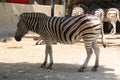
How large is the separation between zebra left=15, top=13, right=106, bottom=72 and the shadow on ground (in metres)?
0.30

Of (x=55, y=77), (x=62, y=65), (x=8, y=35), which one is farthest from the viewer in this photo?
(x=8, y=35)

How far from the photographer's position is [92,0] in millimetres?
20078

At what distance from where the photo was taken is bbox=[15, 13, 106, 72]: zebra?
394 inches

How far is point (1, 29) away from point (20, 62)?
6274 millimetres

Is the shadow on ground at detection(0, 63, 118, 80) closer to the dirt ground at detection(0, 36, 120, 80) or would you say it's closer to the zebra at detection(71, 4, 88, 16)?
the dirt ground at detection(0, 36, 120, 80)

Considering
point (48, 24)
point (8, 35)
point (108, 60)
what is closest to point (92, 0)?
point (8, 35)

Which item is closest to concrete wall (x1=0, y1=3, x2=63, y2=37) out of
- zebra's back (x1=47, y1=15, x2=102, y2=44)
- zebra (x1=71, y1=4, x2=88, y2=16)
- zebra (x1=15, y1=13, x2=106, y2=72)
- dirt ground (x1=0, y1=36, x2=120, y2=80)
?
dirt ground (x1=0, y1=36, x2=120, y2=80)

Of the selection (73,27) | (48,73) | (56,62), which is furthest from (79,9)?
(48,73)

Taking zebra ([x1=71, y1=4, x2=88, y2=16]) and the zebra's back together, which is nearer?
the zebra's back

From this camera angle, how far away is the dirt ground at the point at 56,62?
9.44m

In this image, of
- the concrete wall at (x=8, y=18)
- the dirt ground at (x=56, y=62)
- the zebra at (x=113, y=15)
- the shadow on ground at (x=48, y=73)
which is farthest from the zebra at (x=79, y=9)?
the shadow on ground at (x=48, y=73)

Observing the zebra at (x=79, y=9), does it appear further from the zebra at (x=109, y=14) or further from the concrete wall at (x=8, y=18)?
the concrete wall at (x=8, y=18)

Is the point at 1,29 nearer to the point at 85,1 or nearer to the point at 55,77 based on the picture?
the point at 85,1

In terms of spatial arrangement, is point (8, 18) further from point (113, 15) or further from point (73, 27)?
point (73, 27)
